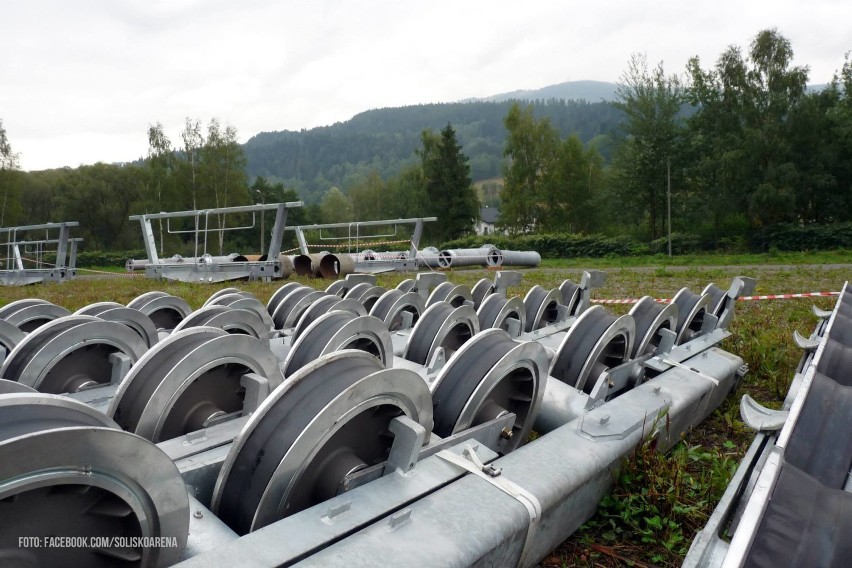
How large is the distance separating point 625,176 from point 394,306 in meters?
29.1

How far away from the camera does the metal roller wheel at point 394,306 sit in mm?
4102

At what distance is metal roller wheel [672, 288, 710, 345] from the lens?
363 centimetres

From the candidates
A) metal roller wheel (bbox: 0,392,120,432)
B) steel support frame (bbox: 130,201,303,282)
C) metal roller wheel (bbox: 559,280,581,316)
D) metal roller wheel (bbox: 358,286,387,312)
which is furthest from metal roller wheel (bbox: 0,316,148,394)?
Answer: steel support frame (bbox: 130,201,303,282)

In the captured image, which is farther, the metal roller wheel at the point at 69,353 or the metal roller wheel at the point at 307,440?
the metal roller wheel at the point at 69,353

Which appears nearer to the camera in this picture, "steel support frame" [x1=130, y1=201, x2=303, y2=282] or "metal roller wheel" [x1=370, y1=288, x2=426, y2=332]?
"metal roller wheel" [x1=370, y1=288, x2=426, y2=332]

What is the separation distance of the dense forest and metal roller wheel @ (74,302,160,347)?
26872mm

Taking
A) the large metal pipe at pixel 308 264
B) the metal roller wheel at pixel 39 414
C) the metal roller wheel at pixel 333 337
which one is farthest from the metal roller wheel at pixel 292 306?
the large metal pipe at pixel 308 264

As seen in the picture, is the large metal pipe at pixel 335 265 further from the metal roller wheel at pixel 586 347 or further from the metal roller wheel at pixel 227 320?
the metal roller wheel at pixel 586 347

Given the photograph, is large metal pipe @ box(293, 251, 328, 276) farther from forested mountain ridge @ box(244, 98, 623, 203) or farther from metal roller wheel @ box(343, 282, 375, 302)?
forested mountain ridge @ box(244, 98, 623, 203)

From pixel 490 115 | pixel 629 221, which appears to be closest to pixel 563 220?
pixel 629 221

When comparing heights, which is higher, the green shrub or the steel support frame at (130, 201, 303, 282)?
the steel support frame at (130, 201, 303, 282)

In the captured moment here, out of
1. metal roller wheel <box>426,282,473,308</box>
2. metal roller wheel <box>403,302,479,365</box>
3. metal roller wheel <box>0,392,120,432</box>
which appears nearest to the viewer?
metal roller wheel <box>0,392,120,432</box>

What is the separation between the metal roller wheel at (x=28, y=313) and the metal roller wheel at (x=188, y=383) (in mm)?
1750

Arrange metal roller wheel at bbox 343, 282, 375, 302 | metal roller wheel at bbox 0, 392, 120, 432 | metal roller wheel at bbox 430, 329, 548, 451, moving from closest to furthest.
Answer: metal roller wheel at bbox 0, 392, 120, 432 < metal roller wheel at bbox 430, 329, 548, 451 < metal roller wheel at bbox 343, 282, 375, 302
